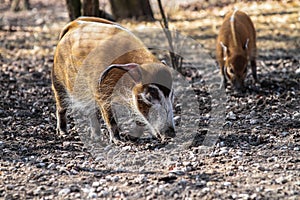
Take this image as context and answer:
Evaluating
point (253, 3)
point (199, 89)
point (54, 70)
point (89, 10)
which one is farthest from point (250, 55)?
point (253, 3)

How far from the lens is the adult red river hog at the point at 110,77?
5320 millimetres

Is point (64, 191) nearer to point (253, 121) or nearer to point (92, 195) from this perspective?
point (92, 195)

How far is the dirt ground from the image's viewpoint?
189 inches

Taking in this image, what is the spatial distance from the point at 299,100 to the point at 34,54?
576 centimetres

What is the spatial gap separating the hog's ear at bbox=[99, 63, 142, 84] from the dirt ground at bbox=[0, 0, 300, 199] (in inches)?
31.3

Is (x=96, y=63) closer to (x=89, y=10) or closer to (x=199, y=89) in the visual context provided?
(x=199, y=89)

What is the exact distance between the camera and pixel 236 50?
28.3ft

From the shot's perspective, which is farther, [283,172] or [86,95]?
[86,95]

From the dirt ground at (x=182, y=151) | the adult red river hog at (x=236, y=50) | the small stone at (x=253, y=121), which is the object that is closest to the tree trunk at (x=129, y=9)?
the dirt ground at (x=182, y=151)

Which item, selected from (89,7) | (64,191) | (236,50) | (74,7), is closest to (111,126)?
(64,191)

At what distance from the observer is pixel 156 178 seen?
505 cm

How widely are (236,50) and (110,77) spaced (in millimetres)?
3422

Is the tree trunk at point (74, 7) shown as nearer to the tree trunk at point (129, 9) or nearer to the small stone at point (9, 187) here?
the tree trunk at point (129, 9)

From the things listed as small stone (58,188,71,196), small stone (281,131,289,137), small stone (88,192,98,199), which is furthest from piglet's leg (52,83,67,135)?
small stone (281,131,289,137)
